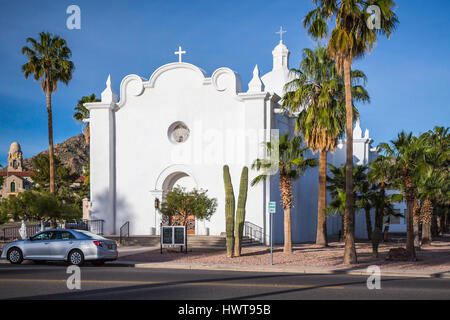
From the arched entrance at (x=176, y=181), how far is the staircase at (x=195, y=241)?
177 centimetres

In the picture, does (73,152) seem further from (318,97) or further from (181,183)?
(318,97)

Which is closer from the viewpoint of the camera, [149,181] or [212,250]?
[212,250]

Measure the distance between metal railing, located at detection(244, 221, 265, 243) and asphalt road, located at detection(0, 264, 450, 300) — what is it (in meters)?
11.9

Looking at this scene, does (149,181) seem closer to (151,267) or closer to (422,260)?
(151,267)

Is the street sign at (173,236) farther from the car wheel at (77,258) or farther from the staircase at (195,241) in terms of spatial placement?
the car wheel at (77,258)

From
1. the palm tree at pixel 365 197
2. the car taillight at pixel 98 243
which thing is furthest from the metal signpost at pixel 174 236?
the palm tree at pixel 365 197

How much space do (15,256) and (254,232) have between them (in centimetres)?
1287

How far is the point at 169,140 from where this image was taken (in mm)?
29641

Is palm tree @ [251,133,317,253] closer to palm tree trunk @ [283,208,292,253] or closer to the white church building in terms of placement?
palm tree trunk @ [283,208,292,253]

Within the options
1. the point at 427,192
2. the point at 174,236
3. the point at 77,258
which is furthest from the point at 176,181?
the point at 427,192

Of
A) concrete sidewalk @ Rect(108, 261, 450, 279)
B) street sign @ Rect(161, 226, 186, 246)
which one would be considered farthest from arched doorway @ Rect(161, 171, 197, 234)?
concrete sidewalk @ Rect(108, 261, 450, 279)
